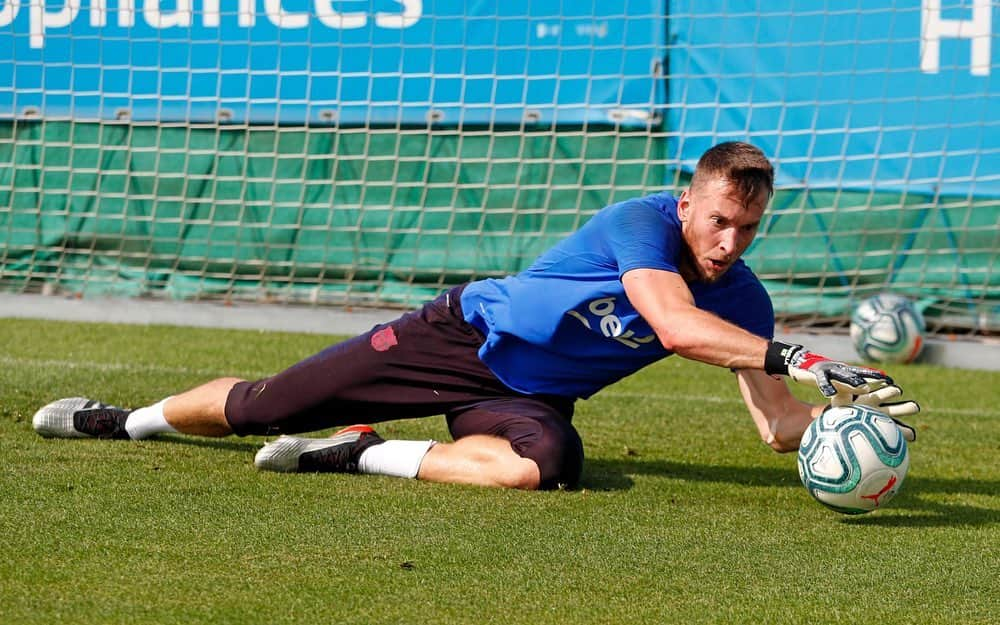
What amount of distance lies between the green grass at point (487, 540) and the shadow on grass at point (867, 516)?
15 millimetres

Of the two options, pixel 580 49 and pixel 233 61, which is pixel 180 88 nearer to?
pixel 233 61

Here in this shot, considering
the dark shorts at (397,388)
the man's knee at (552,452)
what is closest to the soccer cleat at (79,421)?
the dark shorts at (397,388)

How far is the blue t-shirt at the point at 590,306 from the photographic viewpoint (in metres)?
4.59

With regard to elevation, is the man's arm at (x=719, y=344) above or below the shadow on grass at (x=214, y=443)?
above

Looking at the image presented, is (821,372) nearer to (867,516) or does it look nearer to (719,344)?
(719,344)

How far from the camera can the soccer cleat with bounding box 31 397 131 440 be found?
5.55m

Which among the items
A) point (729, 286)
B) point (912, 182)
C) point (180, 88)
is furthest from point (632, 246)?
point (180, 88)

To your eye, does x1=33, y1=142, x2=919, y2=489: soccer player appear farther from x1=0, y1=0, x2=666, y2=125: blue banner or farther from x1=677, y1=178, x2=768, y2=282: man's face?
x1=0, y1=0, x2=666, y2=125: blue banner

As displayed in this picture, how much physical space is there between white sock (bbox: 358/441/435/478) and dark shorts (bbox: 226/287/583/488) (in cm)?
13

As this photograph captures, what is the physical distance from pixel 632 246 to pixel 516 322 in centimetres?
61

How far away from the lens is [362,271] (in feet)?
34.4

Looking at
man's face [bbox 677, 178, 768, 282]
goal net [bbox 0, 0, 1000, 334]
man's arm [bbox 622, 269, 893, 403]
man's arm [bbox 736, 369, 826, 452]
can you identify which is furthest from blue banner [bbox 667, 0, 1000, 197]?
man's arm [bbox 622, 269, 893, 403]

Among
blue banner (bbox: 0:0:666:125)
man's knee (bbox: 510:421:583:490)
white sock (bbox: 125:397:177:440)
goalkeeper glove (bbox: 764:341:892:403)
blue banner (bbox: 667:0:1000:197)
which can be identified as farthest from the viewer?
blue banner (bbox: 0:0:666:125)

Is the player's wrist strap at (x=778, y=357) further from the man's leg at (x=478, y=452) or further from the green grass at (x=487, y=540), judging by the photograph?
the man's leg at (x=478, y=452)
